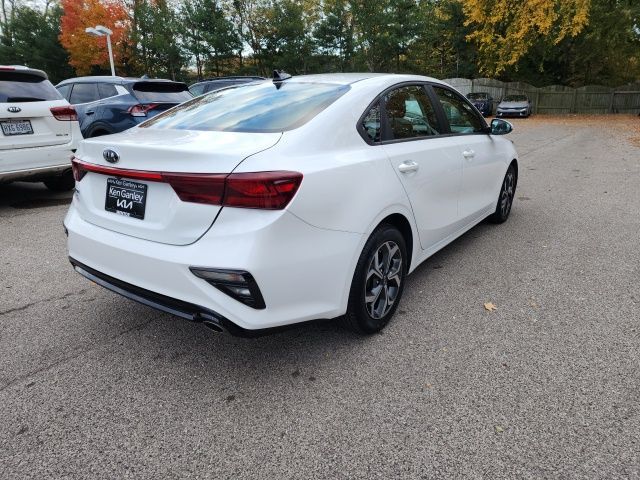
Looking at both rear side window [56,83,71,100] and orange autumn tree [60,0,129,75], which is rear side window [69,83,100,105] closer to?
rear side window [56,83,71,100]

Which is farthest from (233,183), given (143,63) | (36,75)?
(143,63)

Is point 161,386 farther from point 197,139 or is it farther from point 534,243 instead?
point 534,243

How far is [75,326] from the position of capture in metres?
3.04

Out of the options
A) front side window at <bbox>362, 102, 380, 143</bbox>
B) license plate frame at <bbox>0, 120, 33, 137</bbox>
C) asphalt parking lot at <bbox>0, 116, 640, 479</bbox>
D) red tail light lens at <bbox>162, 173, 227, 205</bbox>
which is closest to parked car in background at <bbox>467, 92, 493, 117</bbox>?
asphalt parking lot at <bbox>0, 116, 640, 479</bbox>

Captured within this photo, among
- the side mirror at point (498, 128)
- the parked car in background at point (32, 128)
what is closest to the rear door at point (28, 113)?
the parked car in background at point (32, 128)

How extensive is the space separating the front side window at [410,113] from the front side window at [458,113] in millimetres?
267

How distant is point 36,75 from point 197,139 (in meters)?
4.77

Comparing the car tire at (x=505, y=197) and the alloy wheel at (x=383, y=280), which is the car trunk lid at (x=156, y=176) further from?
the car tire at (x=505, y=197)

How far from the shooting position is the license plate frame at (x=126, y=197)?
7.59 feet

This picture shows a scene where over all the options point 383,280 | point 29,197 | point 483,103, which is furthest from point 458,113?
point 483,103

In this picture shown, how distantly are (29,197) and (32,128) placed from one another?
65.1 inches

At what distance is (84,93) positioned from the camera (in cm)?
812

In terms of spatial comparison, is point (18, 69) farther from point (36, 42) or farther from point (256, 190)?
point (36, 42)

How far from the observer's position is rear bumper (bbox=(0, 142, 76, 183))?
5.37 metres
